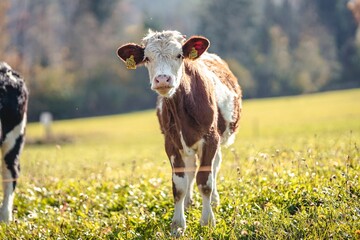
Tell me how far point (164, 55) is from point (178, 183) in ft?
5.38

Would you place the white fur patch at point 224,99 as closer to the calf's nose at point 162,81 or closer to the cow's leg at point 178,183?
the cow's leg at point 178,183

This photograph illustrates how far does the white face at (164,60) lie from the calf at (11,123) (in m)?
3.35

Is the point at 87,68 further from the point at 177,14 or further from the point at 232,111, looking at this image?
the point at 232,111

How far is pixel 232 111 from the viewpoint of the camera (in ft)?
30.3

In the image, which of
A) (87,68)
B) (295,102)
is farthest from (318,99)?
(87,68)

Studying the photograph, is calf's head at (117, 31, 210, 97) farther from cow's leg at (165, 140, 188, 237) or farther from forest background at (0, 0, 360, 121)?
forest background at (0, 0, 360, 121)

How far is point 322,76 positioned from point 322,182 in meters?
55.8

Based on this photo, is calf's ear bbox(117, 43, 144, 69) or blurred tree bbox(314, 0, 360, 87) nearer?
calf's ear bbox(117, 43, 144, 69)

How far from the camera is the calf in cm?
993

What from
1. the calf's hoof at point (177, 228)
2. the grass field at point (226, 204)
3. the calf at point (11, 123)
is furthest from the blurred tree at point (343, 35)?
the calf's hoof at point (177, 228)

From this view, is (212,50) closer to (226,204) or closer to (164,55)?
(226,204)

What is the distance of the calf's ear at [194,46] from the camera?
759cm

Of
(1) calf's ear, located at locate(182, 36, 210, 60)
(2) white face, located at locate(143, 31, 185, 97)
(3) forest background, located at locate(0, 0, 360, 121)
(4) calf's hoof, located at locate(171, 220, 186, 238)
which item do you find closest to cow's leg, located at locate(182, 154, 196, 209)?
(4) calf's hoof, located at locate(171, 220, 186, 238)

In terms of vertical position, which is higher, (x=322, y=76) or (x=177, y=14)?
(x=177, y=14)
